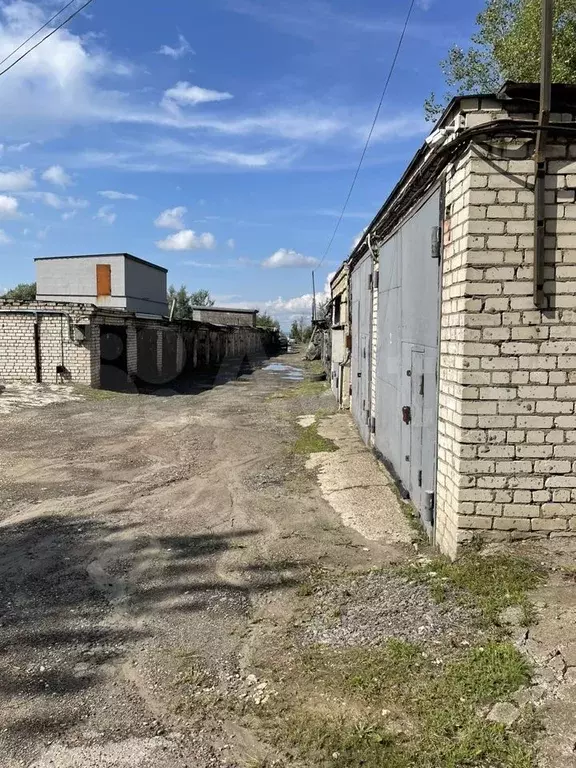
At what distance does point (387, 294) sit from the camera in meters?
7.50

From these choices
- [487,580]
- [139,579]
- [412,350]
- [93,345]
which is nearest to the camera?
[487,580]

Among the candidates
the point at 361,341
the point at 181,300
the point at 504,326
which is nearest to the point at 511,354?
A: the point at 504,326

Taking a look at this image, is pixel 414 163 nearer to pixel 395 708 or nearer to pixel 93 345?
pixel 395 708

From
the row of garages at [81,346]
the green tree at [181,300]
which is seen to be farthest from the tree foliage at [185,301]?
the row of garages at [81,346]

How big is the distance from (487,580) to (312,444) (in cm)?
598

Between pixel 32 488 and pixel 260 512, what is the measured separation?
3.12 metres

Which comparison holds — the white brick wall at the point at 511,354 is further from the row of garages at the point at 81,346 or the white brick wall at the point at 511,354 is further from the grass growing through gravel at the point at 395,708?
the row of garages at the point at 81,346

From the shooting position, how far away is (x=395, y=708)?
2.70 m

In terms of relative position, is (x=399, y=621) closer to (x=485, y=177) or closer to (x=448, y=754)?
(x=448, y=754)

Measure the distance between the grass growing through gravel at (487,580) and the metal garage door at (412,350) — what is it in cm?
86

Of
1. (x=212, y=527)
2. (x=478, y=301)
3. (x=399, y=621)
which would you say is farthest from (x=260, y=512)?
(x=478, y=301)

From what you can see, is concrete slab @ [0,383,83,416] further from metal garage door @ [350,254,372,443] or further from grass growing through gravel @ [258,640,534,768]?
grass growing through gravel @ [258,640,534,768]

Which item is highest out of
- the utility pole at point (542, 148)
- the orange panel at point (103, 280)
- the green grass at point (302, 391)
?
the orange panel at point (103, 280)

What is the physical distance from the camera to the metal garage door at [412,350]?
4.93 meters
